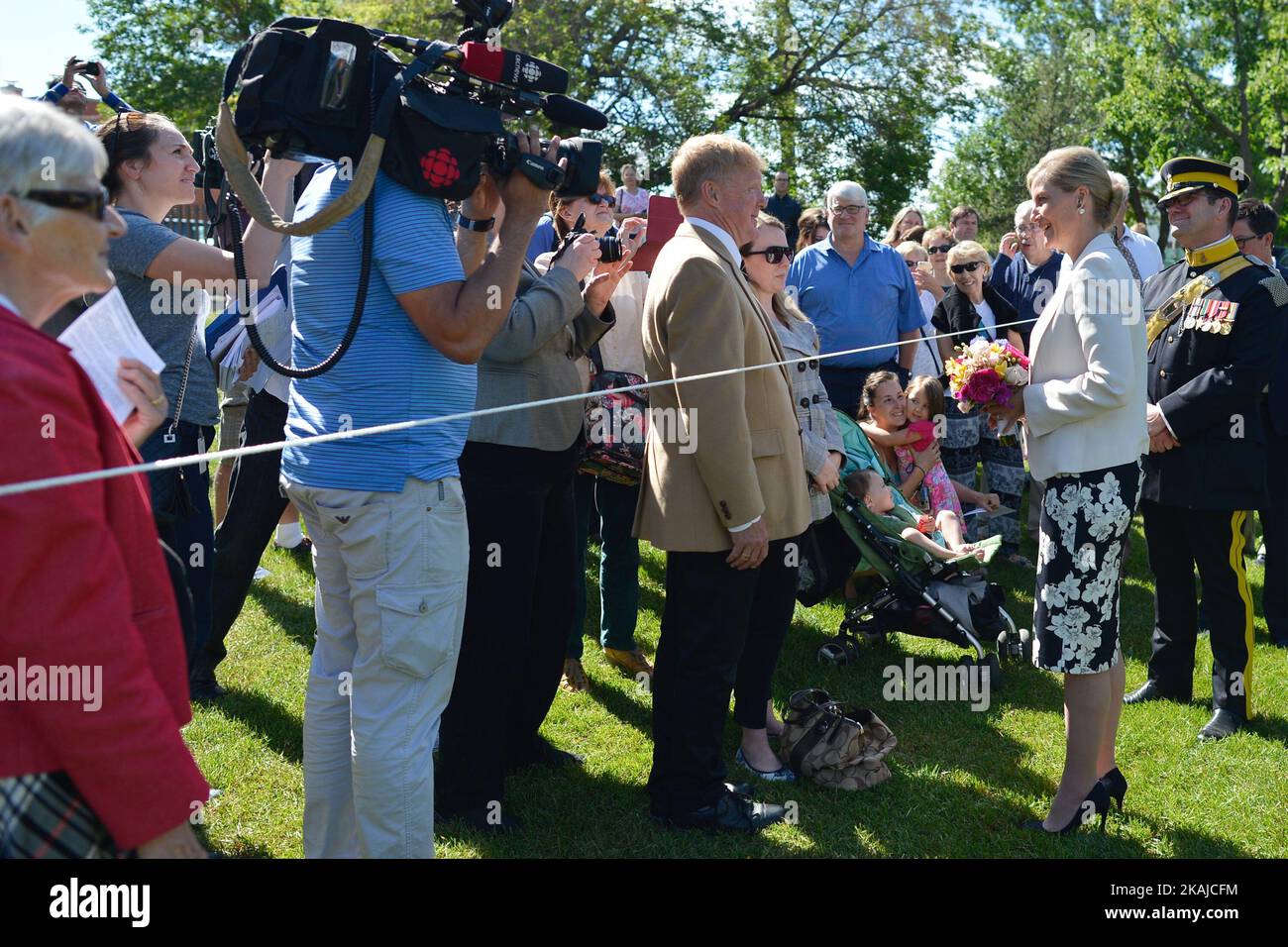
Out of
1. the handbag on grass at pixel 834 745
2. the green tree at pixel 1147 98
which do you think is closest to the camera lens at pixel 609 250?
the handbag on grass at pixel 834 745

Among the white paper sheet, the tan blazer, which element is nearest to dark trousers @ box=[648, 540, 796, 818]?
the tan blazer

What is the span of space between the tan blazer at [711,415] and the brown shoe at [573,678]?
144 cm

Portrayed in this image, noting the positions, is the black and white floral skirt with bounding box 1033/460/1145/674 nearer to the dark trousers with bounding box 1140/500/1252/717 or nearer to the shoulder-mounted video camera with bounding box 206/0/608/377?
the dark trousers with bounding box 1140/500/1252/717

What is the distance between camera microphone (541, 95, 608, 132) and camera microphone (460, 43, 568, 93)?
10 cm

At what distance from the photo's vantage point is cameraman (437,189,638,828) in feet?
11.7

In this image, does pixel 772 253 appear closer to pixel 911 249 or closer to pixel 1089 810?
pixel 1089 810

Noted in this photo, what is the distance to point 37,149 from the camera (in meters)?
1.67

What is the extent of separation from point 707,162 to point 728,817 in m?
2.19

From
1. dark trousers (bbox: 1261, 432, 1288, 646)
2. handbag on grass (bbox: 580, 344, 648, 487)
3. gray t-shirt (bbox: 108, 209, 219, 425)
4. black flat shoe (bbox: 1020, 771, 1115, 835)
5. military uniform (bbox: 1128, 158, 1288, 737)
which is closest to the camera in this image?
gray t-shirt (bbox: 108, 209, 219, 425)

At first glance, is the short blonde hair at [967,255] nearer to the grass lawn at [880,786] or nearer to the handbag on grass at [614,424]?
the grass lawn at [880,786]

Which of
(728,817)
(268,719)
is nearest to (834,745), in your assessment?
(728,817)
